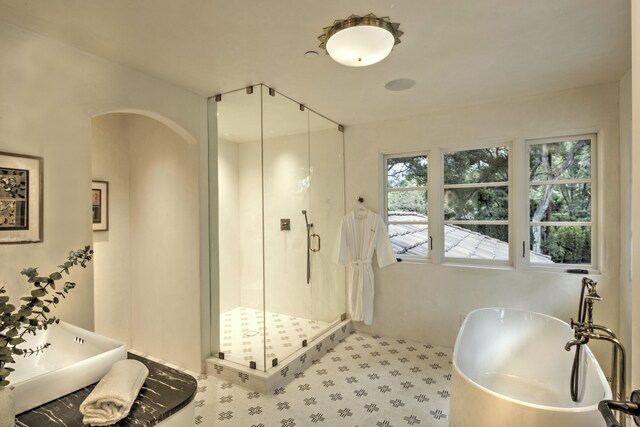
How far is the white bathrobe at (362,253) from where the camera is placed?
150 inches

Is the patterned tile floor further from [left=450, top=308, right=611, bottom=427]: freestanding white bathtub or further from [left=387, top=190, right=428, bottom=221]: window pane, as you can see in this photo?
[left=387, top=190, right=428, bottom=221]: window pane

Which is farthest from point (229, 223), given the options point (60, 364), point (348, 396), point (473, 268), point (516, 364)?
point (516, 364)

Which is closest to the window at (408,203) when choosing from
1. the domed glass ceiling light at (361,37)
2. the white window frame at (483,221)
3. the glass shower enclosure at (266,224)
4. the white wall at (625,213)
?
the white window frame at (483,221)

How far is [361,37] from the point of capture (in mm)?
1824

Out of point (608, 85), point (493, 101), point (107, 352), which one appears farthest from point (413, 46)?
point (107, 352)

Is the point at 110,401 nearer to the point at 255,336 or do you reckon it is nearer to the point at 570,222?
the point at 255,336

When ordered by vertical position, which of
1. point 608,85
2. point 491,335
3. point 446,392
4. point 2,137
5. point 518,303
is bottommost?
point 446,392

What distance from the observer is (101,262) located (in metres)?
3.24

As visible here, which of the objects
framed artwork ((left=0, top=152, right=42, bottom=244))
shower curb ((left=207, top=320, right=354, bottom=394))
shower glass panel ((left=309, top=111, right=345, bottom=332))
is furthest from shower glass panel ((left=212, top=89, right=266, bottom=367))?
framed artwork ((left=0, top=152, right=42, bottom=244))

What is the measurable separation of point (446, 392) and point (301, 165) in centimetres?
249

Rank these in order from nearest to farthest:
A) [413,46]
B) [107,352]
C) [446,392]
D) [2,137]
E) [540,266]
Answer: [107,352]
[2,137]
[413,46]
[446,392]
[540,266]

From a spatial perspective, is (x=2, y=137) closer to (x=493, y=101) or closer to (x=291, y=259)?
(x=291, y=259)

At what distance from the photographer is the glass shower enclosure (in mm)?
2961

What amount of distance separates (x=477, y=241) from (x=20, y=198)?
3831 mm
